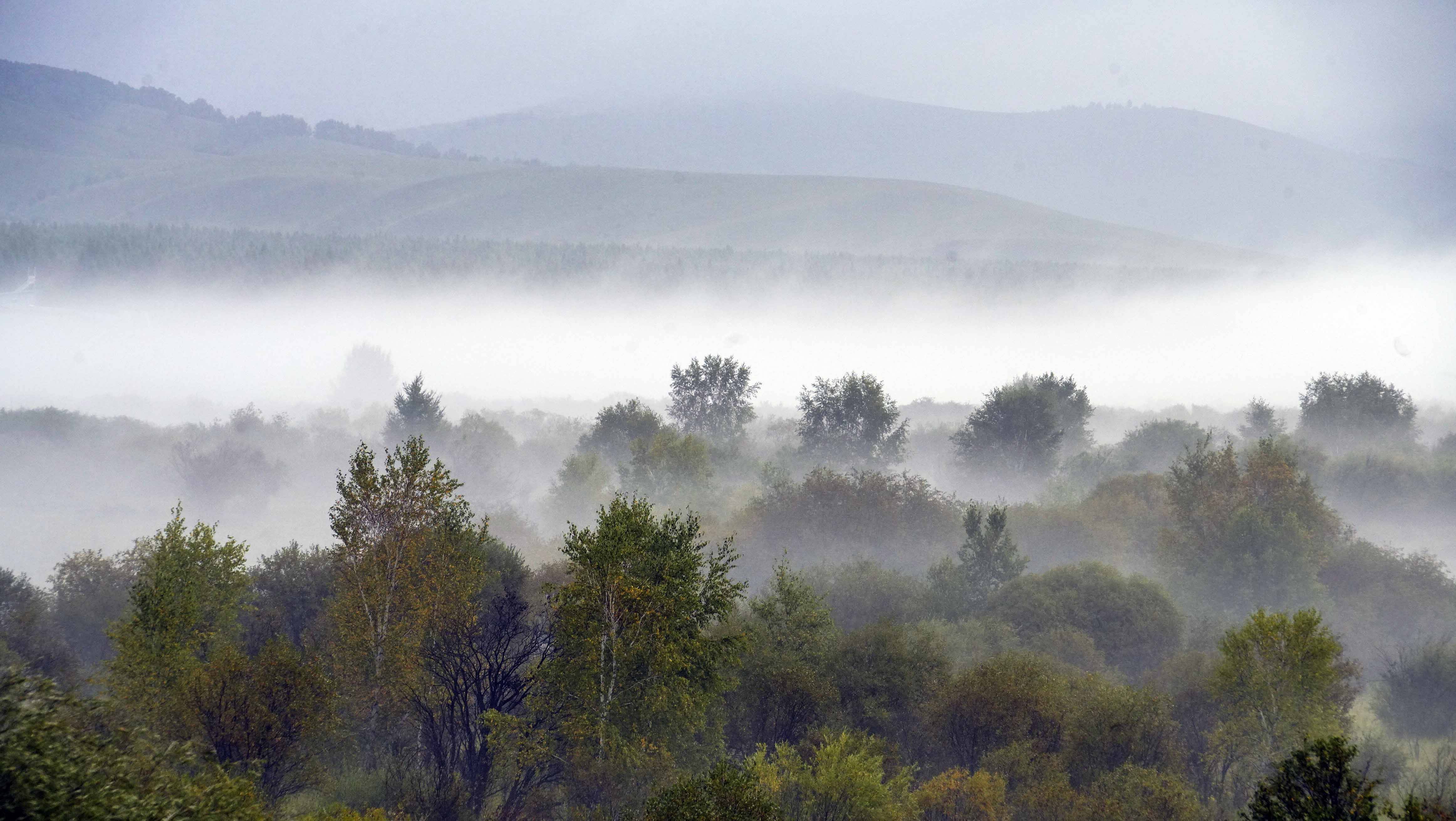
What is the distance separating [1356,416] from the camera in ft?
261

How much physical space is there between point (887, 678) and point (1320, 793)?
54.4 ft

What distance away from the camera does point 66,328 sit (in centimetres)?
17250

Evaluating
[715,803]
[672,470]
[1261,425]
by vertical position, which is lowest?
[715,803]

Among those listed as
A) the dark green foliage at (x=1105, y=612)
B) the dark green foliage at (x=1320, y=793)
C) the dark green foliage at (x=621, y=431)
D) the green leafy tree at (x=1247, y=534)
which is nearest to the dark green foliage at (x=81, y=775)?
the dark green foliage at (x=1320, y=793)

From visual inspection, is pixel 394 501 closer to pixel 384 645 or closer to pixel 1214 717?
pixel 384 645

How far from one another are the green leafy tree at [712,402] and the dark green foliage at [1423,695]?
5387 centimetres

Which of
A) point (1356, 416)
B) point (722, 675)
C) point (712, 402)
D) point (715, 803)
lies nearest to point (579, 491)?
point (712, 402)

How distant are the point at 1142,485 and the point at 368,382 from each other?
128 meters

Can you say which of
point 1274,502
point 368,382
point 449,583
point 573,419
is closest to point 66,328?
point 368,382

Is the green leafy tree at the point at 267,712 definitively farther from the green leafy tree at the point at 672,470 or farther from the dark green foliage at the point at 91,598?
the green leafy tree at the point at 672,470

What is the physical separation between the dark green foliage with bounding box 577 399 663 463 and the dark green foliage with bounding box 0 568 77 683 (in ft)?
144

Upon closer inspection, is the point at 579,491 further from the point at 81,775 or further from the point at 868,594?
the point at 81,775

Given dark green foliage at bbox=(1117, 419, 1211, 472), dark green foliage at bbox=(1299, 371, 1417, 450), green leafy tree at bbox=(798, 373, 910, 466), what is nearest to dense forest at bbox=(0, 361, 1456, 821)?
green leafy tree at bbox=(798, 373, 910, 466)

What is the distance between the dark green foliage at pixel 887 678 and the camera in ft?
96.1
